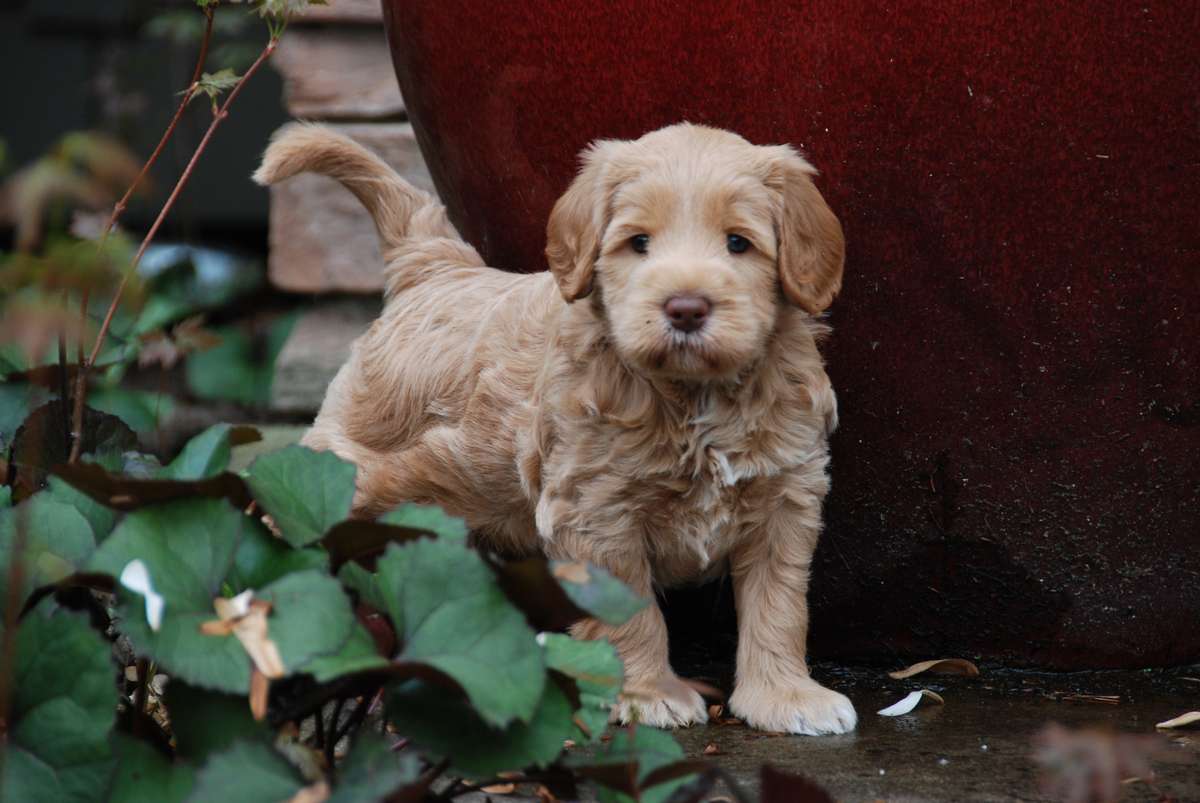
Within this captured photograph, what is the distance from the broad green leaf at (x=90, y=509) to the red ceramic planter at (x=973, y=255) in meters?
1.25

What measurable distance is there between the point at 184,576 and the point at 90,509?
377 mm

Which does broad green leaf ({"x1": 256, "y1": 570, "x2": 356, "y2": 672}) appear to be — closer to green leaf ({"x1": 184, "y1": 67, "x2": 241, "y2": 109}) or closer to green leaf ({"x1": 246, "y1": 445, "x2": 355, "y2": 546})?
green leaf ({"x1": 246, "y1": 445, "x2": 355, "y2": 546})

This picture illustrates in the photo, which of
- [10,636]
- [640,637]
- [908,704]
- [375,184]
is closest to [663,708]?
[640,637]

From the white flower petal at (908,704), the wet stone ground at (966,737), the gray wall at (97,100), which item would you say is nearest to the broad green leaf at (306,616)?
the wet stone ground at (966,737)

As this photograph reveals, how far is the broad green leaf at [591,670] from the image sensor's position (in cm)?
173

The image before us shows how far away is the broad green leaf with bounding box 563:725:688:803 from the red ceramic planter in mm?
1155

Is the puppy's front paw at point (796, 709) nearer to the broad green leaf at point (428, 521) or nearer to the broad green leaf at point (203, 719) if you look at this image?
the broad green leaf at point (428, 521)

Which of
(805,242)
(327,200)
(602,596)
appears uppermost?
(805,242)

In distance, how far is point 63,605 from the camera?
6.21ft

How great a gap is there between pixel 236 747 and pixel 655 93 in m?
1.61

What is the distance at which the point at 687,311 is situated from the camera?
2.25 meters

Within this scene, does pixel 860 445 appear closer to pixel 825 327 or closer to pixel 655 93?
pixel 825 327

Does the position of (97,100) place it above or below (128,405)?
above

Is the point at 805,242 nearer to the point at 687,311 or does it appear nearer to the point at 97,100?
the point at 687,311
